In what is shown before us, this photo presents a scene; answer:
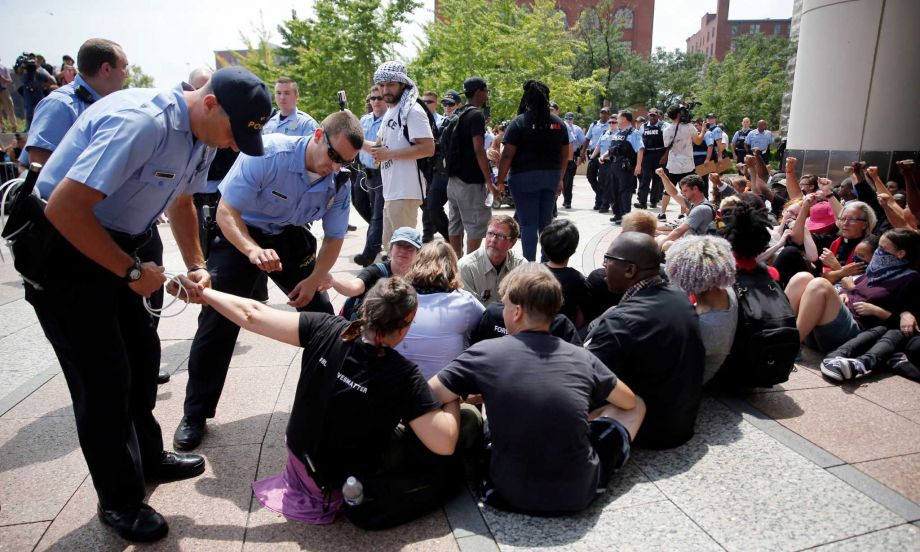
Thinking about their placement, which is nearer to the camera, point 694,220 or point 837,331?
point 837,331

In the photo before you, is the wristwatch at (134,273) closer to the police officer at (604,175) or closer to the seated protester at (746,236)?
the seated protester at (746,236)

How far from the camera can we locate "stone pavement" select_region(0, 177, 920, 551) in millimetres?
2508

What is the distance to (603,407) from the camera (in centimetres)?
314

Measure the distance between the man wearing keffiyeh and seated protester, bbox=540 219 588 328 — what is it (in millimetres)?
2367

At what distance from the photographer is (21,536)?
253cm

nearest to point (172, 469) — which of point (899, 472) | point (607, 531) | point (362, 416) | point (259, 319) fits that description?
point (259, 319)

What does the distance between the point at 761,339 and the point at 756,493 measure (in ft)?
3.59

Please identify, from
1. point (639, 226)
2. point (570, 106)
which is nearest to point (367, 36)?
point (570, 106)

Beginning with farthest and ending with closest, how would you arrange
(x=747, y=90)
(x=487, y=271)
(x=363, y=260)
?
(x=747, y=90), (x=363, y=260), (x=487, y=271)

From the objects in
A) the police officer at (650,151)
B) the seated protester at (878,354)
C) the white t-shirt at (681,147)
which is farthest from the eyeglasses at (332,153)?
the police officer at (650,151)

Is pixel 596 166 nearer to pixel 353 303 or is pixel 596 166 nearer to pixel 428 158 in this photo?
pixel 428 158

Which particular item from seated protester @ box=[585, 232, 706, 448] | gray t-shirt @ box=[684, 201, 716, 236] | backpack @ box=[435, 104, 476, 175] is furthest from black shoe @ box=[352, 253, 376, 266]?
seated protester @ box=[585, 232, 706, 448]

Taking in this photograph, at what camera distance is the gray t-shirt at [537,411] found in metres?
2.47

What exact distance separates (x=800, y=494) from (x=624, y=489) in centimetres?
80
